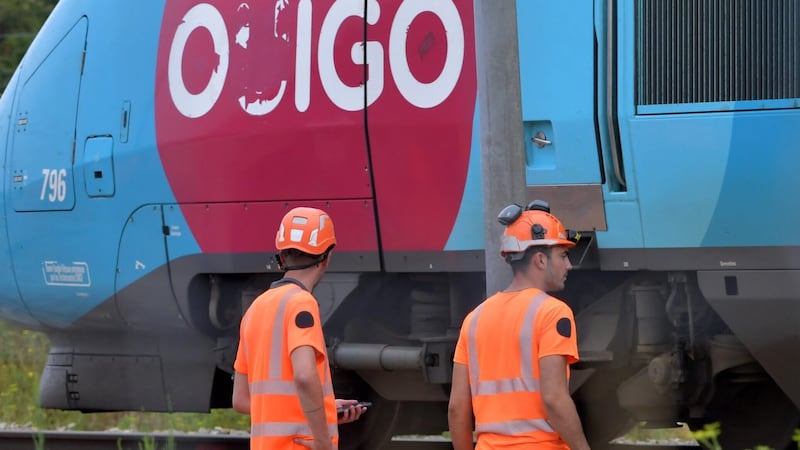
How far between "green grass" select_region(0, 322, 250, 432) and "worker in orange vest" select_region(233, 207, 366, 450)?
4.91 metres

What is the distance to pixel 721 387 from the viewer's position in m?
6.43

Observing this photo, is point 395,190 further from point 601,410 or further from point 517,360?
point 517,360

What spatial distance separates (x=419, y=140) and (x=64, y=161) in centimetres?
246

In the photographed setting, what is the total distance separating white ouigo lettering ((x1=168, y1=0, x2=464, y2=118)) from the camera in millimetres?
6000

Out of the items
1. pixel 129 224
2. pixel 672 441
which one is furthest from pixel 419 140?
pixel 672 441

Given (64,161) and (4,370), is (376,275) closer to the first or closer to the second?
(64,161)

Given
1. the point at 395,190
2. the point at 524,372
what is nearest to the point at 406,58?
the point at 395,190

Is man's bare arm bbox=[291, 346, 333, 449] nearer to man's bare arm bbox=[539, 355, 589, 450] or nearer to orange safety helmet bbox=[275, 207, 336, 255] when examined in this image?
orange safety helmet bbox=[275, 207, 336, 255]

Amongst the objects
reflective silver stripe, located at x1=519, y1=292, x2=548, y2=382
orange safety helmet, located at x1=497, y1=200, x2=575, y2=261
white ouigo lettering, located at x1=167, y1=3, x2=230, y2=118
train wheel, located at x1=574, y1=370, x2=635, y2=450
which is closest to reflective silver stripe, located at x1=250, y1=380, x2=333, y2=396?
reflective silver stripe, located at x1=519, y1=292, x2=548, y2=382

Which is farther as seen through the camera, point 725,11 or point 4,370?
point 4,370

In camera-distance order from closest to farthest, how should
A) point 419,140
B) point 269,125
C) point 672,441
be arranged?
point 419,140 → point 269,125 → point 672,441

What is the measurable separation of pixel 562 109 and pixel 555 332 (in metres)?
1.85

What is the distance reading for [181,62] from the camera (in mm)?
6906

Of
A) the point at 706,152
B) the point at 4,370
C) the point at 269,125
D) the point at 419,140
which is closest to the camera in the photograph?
the point at 706,152
